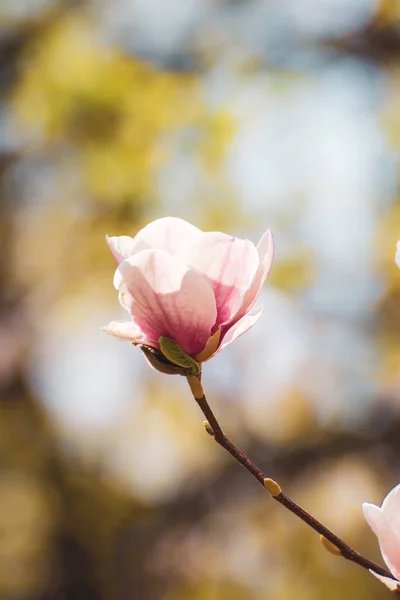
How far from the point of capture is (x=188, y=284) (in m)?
0.50

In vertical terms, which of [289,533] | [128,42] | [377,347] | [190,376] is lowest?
[289,533]

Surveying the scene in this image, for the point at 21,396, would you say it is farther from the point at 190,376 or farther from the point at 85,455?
the point at 190,376

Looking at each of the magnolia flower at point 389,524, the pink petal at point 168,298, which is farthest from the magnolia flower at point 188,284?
the magnolia flower at point 389,524

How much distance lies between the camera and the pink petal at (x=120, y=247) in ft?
1.73

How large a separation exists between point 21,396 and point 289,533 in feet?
5.10

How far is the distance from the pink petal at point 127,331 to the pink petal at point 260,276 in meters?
0.08

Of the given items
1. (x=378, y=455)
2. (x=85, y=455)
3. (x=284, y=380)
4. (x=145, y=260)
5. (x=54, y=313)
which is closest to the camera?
(x=145, y=260)

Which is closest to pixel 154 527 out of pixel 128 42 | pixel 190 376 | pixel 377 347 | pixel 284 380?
pixel 284 380

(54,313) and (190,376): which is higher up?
(190,376)

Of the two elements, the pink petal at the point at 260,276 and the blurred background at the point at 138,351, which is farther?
the blurred background at the point at 138,351

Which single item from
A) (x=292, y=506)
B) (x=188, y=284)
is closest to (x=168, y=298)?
(x=188, y=284)

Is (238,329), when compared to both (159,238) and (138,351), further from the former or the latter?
(138,351)

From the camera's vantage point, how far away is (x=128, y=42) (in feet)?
11.1

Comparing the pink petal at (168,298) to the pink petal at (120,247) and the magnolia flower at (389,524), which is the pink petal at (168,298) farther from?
the magnolia flower at (389,524)
